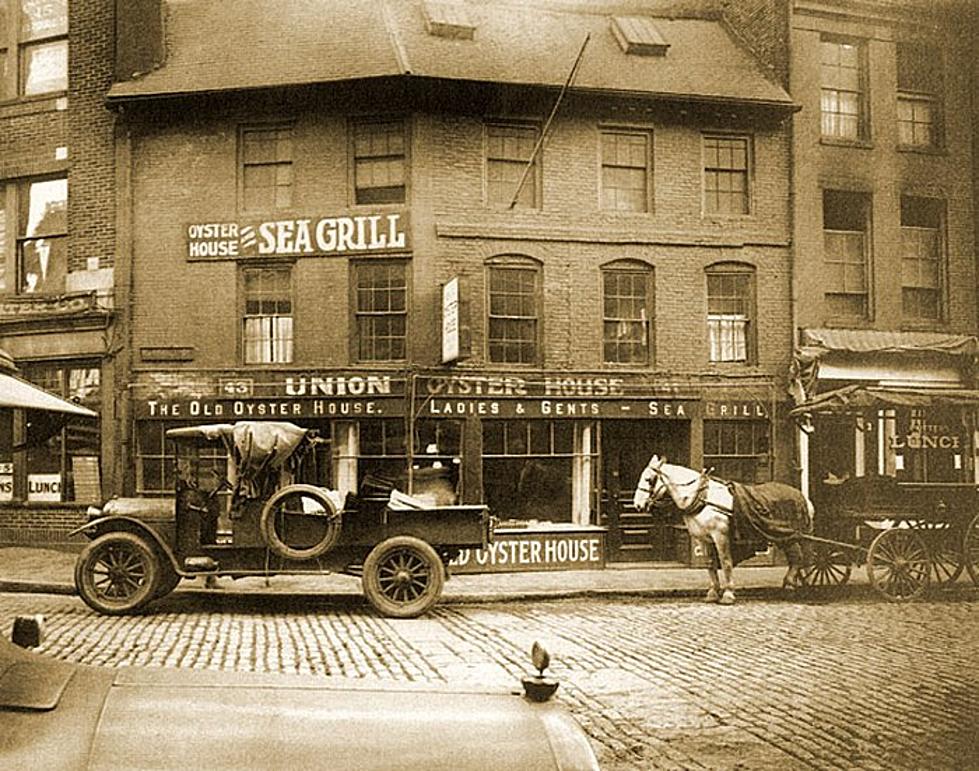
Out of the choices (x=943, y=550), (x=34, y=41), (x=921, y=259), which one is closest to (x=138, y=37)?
(x=34, y=41)

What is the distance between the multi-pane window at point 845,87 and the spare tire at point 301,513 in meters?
2.76

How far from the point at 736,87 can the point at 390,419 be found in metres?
1.98

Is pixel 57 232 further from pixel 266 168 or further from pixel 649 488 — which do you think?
pixel 649 488

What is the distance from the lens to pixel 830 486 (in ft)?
15.6

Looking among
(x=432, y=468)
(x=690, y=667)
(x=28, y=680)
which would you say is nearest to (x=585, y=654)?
(x=690, y=667)

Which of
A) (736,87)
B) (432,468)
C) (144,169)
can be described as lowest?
(432,468)

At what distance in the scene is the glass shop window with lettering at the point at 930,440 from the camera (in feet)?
11.9

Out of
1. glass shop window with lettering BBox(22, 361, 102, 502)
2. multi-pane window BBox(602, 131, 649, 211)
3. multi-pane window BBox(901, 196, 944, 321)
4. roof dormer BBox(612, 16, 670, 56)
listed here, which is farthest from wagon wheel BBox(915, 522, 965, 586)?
glass shop window with lettering BBox(22, 361, 102, 502)

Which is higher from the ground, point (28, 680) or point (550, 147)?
point (550, 147)

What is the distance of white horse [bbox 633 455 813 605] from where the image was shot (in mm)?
4484

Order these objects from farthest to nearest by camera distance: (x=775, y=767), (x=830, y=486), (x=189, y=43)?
(x=830, y=486) → (x=189, y=43) → (x=775, y=767)

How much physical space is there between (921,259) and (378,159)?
214 centimetres

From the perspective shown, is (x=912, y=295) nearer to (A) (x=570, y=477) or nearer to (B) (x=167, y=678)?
(A) (x=570, y=477)

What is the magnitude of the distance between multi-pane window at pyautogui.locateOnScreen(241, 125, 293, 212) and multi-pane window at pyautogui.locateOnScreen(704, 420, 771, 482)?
2073 millimetres
